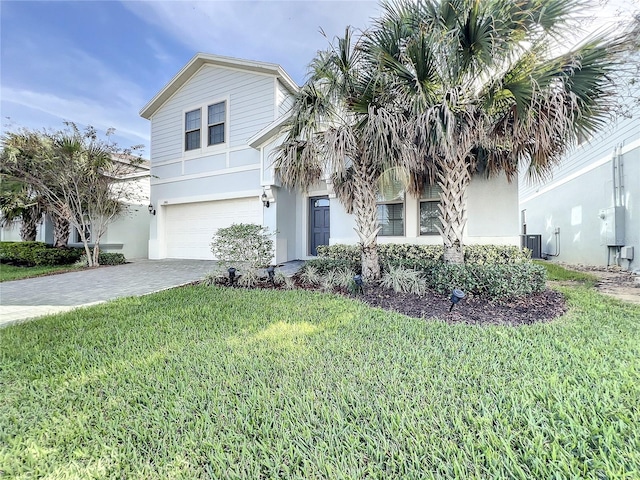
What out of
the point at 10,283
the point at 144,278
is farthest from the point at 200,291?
the point at 10,283

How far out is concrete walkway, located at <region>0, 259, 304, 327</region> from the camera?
5809mm

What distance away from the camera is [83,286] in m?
7.77

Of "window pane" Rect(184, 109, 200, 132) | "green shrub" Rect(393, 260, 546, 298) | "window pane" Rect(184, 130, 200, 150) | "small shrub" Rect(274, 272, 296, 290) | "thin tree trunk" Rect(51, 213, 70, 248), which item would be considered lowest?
"small shrub" Rect(274, 272, 296, 290)

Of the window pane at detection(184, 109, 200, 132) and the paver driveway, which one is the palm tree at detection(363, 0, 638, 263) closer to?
the paver driveway

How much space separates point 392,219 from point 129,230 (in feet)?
41.2

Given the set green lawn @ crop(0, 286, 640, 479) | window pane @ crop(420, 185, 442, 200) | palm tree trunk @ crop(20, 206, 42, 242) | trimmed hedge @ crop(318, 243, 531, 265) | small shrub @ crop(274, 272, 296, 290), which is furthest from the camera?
palm tree trunk @ crop(20, 206, 42, 242)

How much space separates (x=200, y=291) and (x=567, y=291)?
26.5ft

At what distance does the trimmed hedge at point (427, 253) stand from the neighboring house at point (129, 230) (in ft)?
32.0

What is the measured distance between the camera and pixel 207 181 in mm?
11945

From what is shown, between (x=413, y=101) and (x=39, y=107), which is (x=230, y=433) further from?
(x=39, y=107)

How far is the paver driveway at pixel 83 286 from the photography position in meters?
5.87

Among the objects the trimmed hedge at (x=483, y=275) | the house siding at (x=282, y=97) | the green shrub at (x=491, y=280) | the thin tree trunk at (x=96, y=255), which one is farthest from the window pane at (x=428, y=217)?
the thin tree trunk at (x=96, y=255)

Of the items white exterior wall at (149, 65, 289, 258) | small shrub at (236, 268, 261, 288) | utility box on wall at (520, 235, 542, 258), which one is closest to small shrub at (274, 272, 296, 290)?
small shrub at (236, 268, 261, 288)

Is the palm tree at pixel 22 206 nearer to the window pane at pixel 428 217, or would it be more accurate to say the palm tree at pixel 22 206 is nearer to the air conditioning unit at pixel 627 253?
the window pane at pixel 428 217
